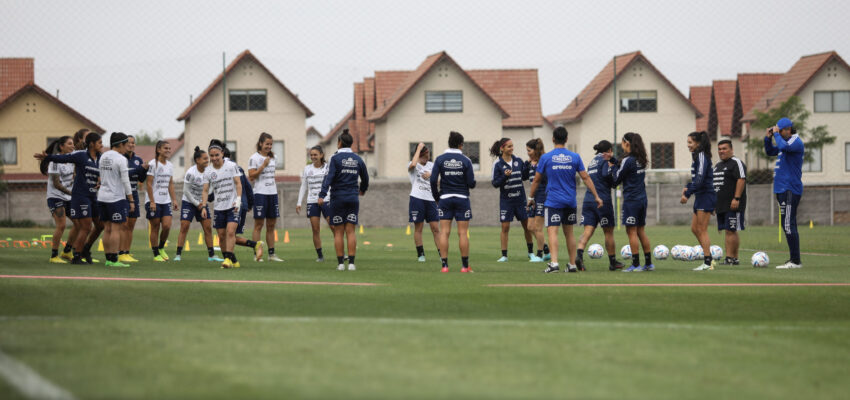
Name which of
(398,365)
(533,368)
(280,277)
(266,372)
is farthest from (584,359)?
(280,277)

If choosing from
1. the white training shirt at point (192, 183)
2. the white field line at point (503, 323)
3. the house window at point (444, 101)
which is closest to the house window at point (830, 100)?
the house window at point (444, 101)

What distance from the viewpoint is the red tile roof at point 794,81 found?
55125 mm

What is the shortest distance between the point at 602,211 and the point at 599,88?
3685cm

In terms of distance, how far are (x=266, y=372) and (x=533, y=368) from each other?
5.70 ft

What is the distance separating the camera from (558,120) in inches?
2276

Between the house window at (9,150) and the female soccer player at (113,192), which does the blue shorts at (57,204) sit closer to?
the female soccer player at (113,192)

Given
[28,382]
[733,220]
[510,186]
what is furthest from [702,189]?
[28,382]

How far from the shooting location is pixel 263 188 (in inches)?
707

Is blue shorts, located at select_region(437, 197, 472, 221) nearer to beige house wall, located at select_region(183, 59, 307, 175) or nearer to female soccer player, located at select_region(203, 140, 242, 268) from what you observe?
female soccer player, located at select_region(203, 140, 242, 268)

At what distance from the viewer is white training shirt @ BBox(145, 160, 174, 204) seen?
18.1 m

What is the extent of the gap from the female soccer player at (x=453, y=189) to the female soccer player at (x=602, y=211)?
1.81m

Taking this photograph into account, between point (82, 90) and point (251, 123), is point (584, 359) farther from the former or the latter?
point (251, 123)

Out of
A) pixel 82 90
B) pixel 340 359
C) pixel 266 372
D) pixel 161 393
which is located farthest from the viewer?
pixel 82 90

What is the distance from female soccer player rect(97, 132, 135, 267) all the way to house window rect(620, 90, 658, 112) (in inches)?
1596
